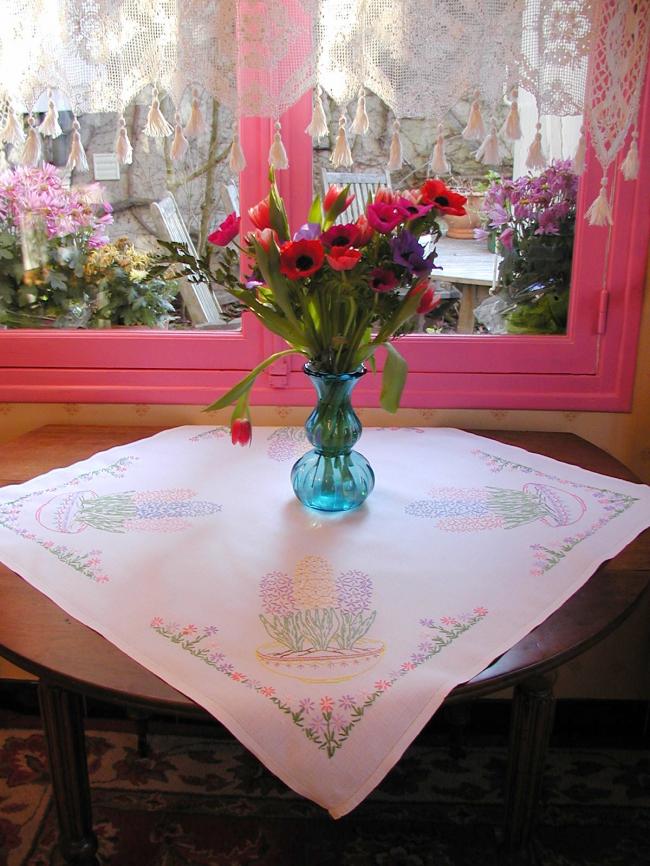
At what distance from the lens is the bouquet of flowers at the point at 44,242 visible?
66.3 inches

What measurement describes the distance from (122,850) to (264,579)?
31.6 inches

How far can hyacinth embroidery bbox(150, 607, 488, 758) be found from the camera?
2.76 ft

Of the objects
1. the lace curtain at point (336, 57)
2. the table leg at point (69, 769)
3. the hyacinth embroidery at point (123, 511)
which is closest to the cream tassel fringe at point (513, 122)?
the lace curtain at point (336, 57)

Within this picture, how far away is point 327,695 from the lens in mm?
870

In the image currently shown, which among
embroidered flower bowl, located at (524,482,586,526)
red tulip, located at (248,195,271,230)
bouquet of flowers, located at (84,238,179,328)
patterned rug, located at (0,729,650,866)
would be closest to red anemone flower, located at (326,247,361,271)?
red tulip, located at (248,195,271,230)

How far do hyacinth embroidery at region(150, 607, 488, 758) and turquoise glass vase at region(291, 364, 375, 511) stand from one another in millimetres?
333

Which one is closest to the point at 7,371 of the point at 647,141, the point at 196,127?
the point at 196,127

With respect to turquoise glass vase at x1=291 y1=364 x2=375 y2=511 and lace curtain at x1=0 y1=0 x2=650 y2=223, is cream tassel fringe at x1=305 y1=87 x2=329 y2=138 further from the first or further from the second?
turquoise glass vase at x1=291 y1=364 x2=375 y2=511

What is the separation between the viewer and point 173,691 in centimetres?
89

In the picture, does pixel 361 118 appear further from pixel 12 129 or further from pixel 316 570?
pixel 316 570

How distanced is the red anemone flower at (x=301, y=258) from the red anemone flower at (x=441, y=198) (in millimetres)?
174

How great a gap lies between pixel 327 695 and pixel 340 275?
568 millimetres

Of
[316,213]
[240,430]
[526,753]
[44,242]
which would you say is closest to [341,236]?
[316,213]

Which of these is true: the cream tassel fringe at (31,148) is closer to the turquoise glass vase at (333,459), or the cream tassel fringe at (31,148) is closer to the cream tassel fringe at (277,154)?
the cream tassel fringe at (277,154)
